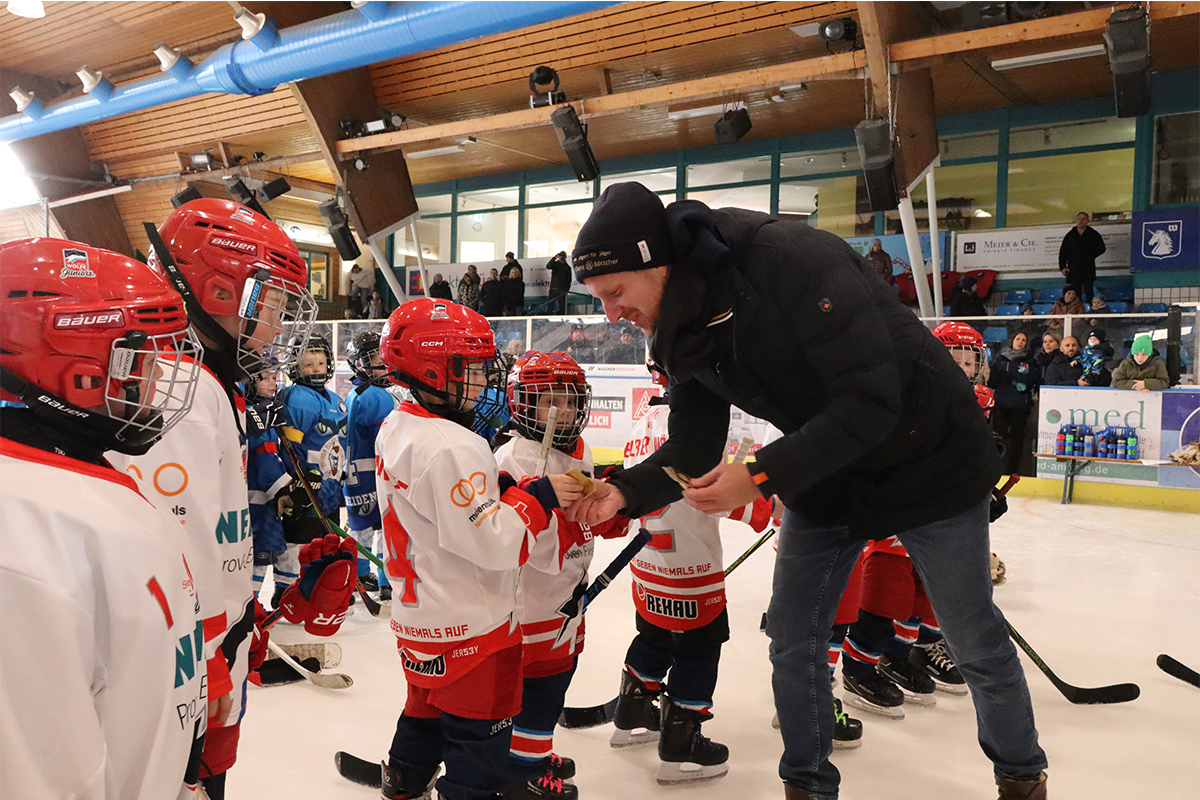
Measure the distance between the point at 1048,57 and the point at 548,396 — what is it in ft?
30.6

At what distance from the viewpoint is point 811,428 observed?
1500 mm

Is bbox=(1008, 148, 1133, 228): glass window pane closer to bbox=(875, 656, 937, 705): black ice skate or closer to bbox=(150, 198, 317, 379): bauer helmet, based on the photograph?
bbox=(875, 656, 937, 705): black ice skate

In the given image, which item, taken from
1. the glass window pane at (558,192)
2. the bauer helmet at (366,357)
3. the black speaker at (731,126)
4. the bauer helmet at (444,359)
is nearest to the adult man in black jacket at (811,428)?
the bauer helmet at (444,359)

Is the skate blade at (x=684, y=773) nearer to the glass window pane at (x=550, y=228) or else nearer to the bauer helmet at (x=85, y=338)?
the bauer helmet at (x=85, y=338)

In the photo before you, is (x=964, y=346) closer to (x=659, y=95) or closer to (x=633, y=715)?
(x=633, y=715)

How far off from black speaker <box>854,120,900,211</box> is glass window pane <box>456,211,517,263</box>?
30.7ft

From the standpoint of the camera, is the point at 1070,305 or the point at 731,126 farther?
the point at 731,126

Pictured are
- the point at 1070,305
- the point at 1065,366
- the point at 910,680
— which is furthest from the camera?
the point at 1070,305

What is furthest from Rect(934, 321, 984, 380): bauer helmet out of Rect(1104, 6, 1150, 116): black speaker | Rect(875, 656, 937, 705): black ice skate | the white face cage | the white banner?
the white banner

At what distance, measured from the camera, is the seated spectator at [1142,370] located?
6.95 metres

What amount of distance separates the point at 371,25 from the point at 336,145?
3.14 metres

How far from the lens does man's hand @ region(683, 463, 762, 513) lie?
153cm

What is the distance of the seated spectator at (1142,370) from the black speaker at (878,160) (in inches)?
98.0

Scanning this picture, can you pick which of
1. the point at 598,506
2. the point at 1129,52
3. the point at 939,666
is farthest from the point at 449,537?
the point at 1129,52
